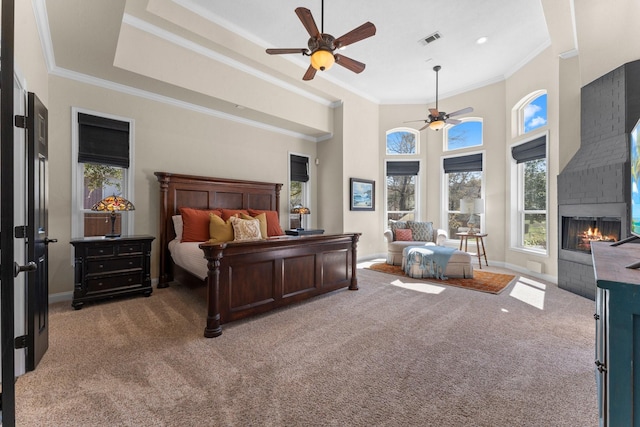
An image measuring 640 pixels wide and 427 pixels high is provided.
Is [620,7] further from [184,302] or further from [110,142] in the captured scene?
[110,142]

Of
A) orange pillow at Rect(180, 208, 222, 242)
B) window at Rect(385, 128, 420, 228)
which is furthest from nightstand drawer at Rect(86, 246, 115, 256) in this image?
window at Rect(385, 128, 420, 228)

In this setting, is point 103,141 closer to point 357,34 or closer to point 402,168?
point 357,34

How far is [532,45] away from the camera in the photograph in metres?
4.72

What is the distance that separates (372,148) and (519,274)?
13.2 ft

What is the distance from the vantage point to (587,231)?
3875mm

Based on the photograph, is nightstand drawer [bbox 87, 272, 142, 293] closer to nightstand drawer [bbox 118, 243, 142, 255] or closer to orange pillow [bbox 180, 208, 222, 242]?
nightstand drawer [bbox 118, 243, 142, 255]

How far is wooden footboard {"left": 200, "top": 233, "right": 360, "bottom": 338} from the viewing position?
8.61 ft

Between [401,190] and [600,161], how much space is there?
3.93m

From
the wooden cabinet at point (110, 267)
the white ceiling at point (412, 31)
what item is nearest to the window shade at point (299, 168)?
the white ceiling at point (412, 31)

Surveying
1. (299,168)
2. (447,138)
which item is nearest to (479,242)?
(447,138)

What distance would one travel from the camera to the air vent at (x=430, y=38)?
4.36 meters

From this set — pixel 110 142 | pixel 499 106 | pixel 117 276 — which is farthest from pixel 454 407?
pixel 499 106

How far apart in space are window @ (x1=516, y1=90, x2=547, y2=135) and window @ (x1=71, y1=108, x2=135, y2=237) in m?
6.90

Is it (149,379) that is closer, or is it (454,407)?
(454,407)
